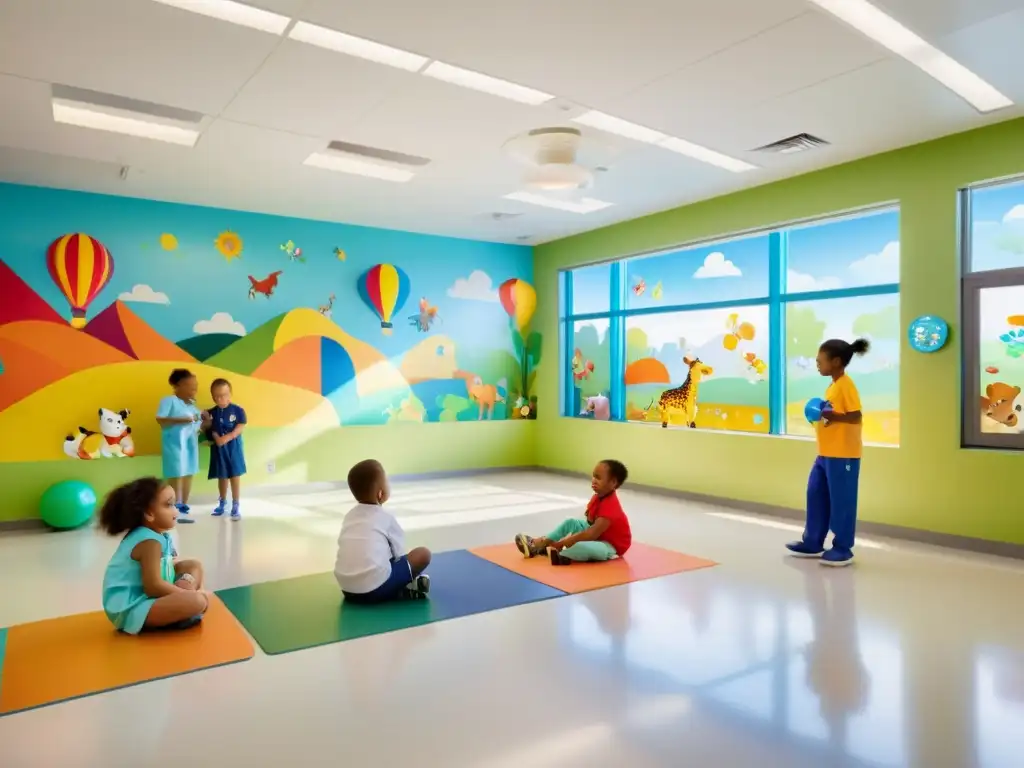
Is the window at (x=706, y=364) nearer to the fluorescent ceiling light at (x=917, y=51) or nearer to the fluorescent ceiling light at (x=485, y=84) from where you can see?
the fluorescent ceiling light at (x=917, y=51)

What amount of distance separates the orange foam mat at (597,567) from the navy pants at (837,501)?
0.85m

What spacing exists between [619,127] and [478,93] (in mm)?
1187

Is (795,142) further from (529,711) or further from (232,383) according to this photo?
(232,383)

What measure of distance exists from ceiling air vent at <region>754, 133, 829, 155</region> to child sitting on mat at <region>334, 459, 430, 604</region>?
13.1 ft

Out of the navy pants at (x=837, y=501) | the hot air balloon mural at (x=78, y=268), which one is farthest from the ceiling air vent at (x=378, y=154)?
the navy pants at (x=837, y=501)

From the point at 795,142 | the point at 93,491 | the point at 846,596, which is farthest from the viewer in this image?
the point at 93,491

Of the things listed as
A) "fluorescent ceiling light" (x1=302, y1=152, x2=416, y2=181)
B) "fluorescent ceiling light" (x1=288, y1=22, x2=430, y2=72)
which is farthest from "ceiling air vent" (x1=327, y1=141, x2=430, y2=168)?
"fluorescent ceiling light" (x1=288, y1=22, x2=430, y2=72)

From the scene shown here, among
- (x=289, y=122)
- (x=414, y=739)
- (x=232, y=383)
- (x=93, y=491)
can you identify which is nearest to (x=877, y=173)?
(x=289, y=122)

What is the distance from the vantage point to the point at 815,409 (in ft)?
16.6

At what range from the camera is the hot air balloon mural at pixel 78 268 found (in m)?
6.67

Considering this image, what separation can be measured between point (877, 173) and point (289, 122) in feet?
15.2

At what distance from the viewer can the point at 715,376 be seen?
301 inches

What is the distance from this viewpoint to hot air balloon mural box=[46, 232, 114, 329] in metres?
6.67

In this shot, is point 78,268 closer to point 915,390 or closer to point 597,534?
point 597,534
